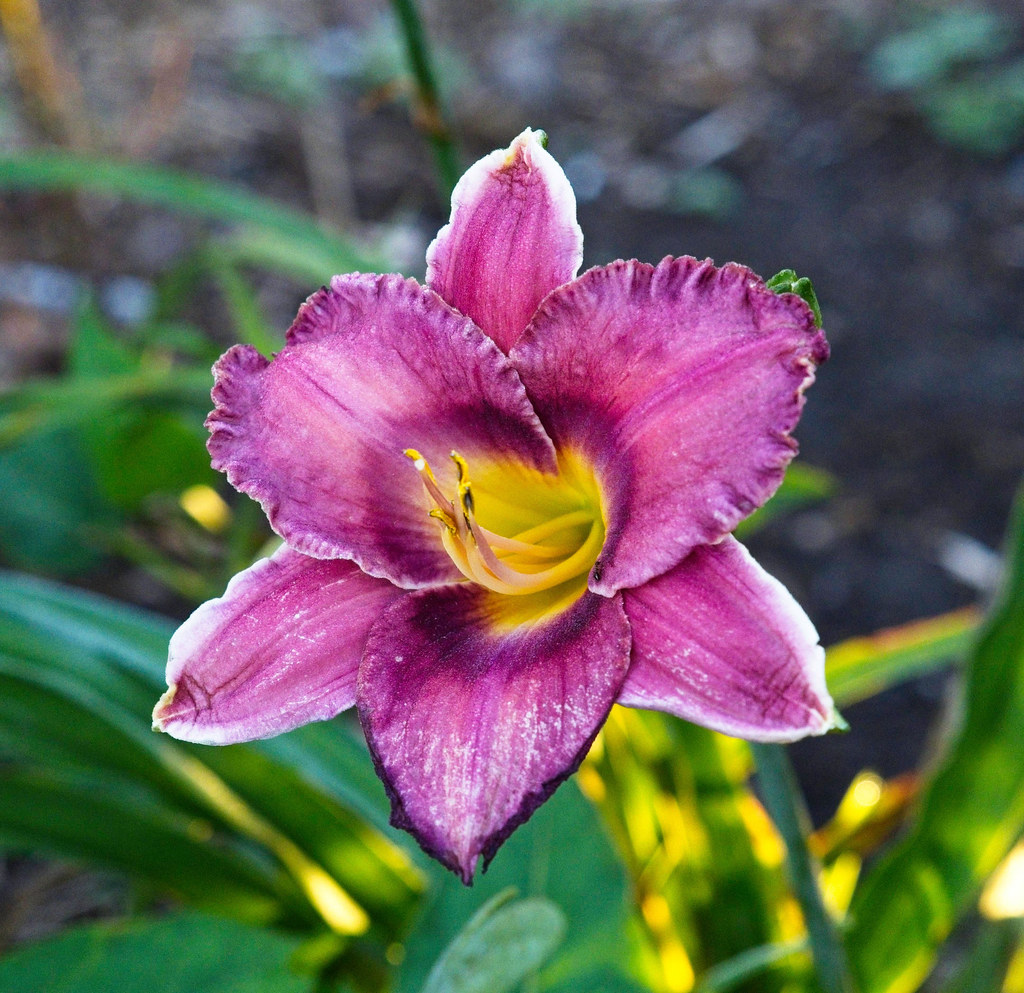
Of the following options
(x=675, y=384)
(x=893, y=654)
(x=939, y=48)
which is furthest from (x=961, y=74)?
(x=675, y=384)

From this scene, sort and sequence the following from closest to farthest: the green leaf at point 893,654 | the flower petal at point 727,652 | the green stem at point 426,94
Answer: the flower petal at point 727,652, the green stem at point 426,94, the green leaf at point 893,654

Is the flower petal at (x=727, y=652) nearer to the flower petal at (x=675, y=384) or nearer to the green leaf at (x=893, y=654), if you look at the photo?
the flower petal at (x=675, y=384)

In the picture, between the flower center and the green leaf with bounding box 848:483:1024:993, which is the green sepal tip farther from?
the green leaf with bounding box 848:483:1024:993

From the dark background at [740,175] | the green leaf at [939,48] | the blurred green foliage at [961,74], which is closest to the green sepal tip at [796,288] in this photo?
the dark background at [740,175]

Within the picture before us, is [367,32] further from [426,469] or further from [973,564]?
[426,469]

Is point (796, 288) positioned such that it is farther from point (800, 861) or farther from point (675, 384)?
point (800, 861)

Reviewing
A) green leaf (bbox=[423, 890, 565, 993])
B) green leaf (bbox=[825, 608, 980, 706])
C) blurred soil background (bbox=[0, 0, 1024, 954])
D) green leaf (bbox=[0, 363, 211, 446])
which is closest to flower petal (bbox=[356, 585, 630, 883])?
green leaf (bbox=[423, 890, 565, 993])
